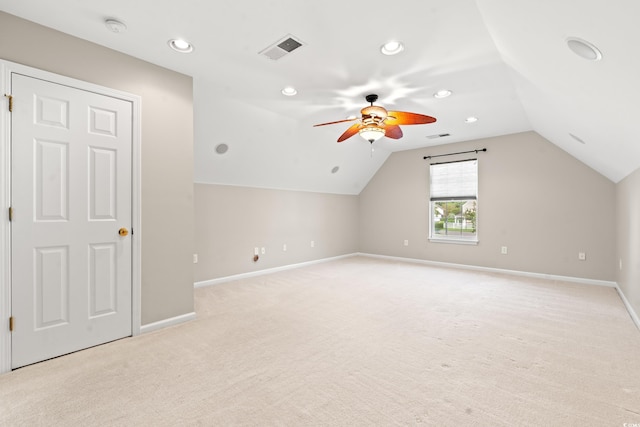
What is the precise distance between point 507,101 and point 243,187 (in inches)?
164

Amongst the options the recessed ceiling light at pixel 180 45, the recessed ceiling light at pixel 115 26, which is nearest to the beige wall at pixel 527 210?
the recessed ceiling light at pixel 180 45

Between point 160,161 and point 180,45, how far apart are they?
1089mm

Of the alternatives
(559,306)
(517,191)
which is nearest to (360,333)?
(559,306)

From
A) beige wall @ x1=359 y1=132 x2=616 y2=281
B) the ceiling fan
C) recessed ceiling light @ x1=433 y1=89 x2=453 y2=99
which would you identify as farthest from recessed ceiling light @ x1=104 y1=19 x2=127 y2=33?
beige wall @ x1=359 y1=132 x2=616 y2=281

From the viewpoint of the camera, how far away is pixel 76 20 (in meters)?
2.24

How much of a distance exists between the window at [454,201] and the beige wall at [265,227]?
2019 millimetres

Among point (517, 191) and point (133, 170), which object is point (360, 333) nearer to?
point (133, 170)

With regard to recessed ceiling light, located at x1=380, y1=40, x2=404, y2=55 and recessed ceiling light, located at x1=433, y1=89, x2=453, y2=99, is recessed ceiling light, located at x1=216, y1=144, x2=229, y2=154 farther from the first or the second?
recessed ceiling light, located at x1=433, y1=89, x2=453, y2=99

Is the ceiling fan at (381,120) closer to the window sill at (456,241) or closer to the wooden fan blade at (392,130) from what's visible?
the wooden fan blade at (392,130)

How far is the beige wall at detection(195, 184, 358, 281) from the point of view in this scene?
4.61 metres

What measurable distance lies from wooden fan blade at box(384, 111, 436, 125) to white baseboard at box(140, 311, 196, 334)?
10.0 feet

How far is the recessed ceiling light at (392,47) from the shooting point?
8.23 feet

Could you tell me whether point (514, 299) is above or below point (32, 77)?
below

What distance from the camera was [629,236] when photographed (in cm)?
345
